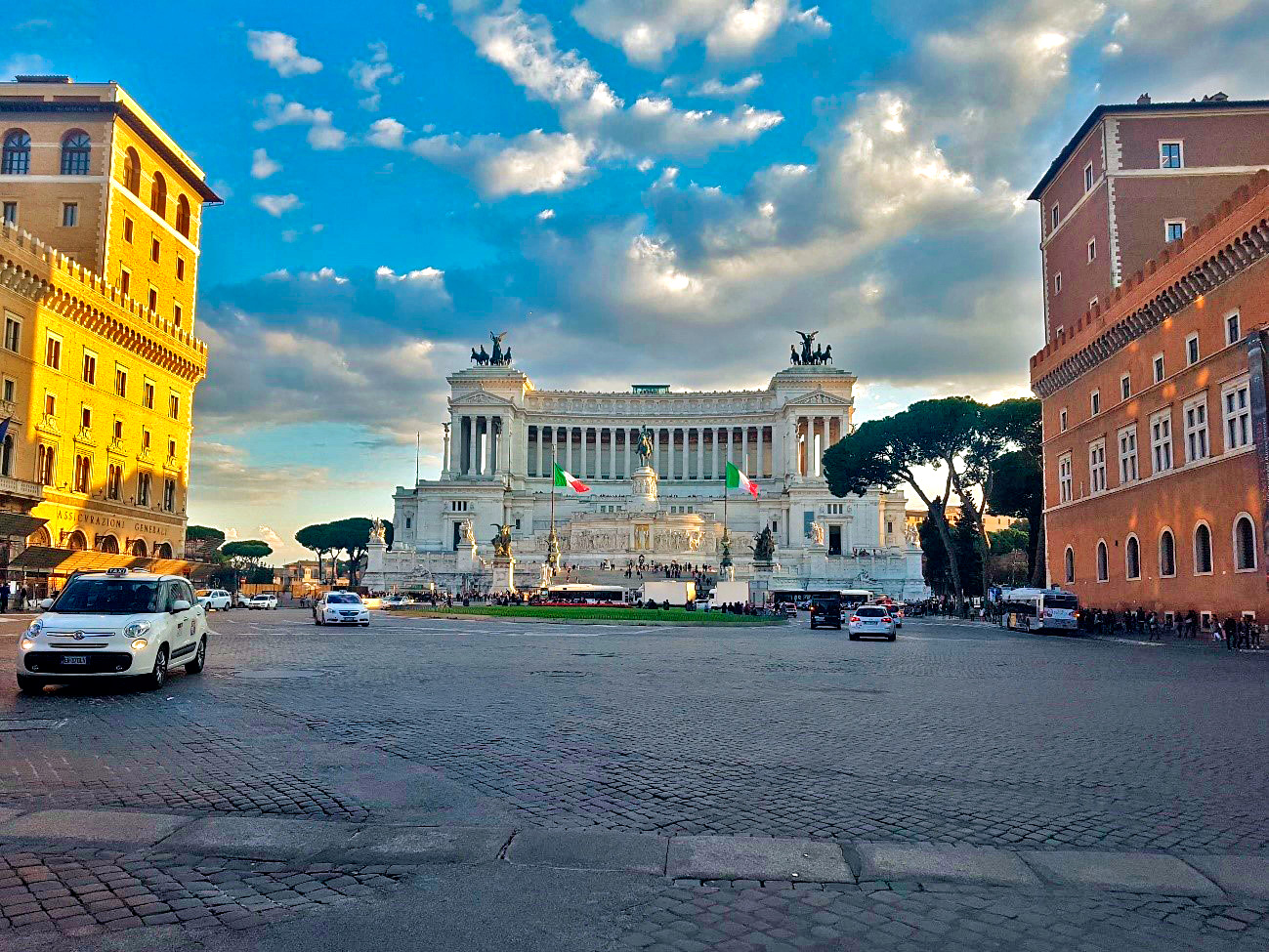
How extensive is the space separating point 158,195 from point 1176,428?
54.2 m

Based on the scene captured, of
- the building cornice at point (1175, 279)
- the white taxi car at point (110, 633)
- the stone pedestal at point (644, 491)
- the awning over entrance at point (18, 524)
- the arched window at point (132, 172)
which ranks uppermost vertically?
the arched window at point (132, 172)

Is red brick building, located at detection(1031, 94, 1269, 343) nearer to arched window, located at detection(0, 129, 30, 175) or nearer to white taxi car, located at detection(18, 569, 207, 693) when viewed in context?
white taxi car, located at detection(18, 569, 207, 693)

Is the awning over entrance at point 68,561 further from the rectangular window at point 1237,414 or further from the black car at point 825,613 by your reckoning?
the rectangular window at point 1237,414

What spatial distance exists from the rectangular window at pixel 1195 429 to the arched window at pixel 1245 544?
3383 millimetres

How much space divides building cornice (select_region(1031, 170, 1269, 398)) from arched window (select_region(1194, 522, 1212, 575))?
26.2 feet

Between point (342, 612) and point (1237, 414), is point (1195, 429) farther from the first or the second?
point (342, 612)

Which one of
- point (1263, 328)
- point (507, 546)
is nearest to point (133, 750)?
point (1263, 328)

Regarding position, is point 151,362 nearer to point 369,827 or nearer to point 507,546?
point 507,546

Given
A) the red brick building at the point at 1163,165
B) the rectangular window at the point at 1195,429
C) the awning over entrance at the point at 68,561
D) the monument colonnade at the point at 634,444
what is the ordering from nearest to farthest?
the rectangular window at the point at 1195,429 < the red brick building at the point at 1163,165 < the awning over entrance at the point at 68,561 < the monument colonnade at the point at 634,444

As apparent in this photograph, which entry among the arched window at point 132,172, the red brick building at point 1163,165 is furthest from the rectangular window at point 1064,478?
the arched window at point 132,172

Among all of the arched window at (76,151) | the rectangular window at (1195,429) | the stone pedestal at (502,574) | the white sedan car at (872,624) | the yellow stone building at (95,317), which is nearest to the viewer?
the white sedan car at (872,624)

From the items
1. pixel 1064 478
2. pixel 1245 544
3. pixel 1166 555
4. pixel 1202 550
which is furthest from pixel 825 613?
pixel 1245 544

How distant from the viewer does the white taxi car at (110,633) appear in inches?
515

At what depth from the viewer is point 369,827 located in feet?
21.7
